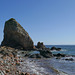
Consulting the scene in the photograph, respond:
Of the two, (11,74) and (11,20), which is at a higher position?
(11,20)

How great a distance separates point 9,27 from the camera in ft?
226

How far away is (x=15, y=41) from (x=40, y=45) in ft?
64.0

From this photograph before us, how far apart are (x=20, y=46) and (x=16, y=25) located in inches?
558

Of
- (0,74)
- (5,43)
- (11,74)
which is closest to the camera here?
(0,74)

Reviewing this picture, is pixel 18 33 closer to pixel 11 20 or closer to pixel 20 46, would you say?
pixel 20 46

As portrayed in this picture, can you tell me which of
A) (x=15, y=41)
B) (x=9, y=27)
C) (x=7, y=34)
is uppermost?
(x=9, y=27)

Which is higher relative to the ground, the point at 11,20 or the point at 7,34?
the point at 11,20

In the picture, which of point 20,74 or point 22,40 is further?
point 22,40

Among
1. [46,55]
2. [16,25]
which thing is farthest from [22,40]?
[46,55]

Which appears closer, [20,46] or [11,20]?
[20,46]

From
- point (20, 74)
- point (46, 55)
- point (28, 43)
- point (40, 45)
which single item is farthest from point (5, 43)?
point (20, 74)

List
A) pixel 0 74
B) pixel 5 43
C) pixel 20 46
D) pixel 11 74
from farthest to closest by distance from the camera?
pixel 5 43 → pixel 20 46 → pixel 11 74 → pixel 0 74

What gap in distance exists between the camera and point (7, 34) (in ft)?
232

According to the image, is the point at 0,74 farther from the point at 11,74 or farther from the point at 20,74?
the point at 20,74
